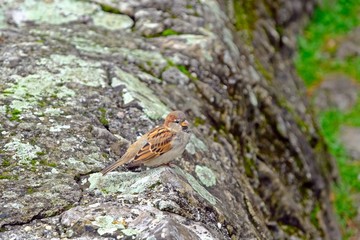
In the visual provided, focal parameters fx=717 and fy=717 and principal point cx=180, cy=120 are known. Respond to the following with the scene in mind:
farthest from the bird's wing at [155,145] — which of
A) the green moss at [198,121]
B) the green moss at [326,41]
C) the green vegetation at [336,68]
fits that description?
the green moss at [326,41]

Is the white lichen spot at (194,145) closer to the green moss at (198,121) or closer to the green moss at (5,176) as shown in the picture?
the green moss at (198,121)

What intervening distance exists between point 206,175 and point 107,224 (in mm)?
1747

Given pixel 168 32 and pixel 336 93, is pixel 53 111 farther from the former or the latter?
pixel 336 93

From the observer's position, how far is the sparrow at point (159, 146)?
571 cm

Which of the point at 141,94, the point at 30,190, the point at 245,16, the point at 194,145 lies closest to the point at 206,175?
the point at 194,145

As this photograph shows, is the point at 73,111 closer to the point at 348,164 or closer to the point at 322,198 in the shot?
the point at 322,198

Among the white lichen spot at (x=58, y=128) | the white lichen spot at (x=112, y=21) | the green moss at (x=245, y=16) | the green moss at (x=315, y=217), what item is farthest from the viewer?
the green moss at (x=245, y=16)

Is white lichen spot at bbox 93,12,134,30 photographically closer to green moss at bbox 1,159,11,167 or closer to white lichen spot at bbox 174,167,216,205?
white lichen spot at bbox 174,167,216,205

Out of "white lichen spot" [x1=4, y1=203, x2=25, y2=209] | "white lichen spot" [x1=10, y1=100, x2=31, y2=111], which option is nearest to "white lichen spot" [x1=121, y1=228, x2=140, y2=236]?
"white lichen spot" [x1=4, y1=203, x2=25, y2=209]

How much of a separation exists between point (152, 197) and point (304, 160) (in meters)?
4.50

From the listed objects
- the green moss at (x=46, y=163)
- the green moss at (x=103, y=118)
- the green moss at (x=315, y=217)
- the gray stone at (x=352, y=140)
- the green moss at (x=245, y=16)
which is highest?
the green moss at (x=46, y=163)

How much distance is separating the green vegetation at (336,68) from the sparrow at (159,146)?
5.48 meters

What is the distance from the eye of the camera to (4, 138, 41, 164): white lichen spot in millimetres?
5598

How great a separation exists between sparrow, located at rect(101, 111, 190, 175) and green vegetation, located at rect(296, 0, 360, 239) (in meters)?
5.48
